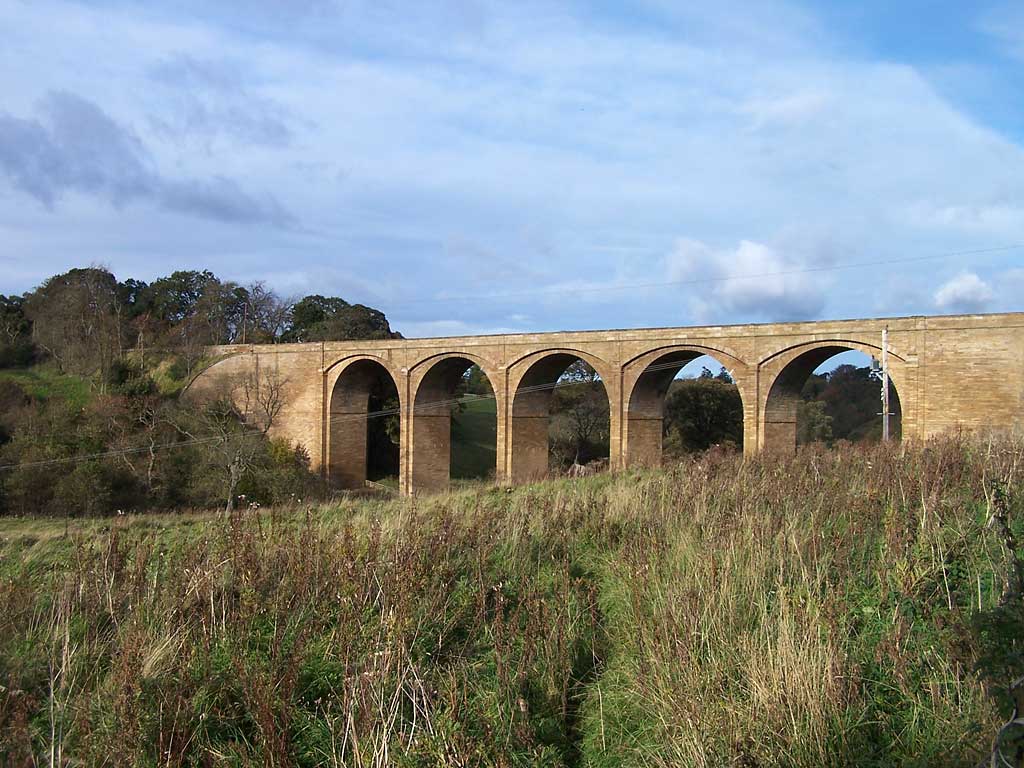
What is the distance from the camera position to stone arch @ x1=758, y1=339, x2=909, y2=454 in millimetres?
20875

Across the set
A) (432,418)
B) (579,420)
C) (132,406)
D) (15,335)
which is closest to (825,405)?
(579,420)

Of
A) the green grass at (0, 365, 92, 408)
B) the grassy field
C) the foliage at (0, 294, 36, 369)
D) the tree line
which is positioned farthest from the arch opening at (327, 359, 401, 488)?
the grassy field

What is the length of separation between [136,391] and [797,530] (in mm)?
33950

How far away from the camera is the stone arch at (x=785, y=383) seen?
20.9 metres

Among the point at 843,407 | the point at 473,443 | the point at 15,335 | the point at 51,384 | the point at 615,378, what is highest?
the point at 15,335

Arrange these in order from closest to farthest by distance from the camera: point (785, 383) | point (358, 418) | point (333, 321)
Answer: point (785, 383) → point (358, 418) → point (333, 321)

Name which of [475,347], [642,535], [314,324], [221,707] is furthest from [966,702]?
[314,324]

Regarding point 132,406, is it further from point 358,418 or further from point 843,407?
point 843,407

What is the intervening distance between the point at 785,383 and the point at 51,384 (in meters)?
33.3

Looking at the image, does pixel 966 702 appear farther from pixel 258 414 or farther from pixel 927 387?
pixel 258 414

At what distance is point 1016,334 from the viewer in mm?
17734

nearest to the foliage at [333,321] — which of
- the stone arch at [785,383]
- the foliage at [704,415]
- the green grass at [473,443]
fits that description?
the green grass at [473,443]

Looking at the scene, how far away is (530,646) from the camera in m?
Result: 3.43

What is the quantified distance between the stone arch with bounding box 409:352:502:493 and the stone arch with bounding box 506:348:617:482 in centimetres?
314
